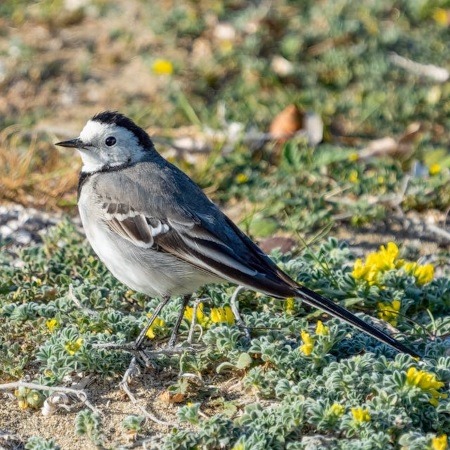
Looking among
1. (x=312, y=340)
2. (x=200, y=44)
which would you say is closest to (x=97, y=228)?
(x=312, y=340)

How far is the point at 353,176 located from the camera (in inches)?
289

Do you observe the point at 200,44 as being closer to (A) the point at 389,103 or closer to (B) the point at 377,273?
(A) the point at 389,103

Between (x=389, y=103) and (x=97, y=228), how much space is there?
381 cm

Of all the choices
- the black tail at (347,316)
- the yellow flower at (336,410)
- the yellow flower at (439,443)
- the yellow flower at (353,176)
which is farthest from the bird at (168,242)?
the yellow flower at (353,176)

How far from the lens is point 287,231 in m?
A: 6.88

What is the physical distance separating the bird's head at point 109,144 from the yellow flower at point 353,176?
2.01 m

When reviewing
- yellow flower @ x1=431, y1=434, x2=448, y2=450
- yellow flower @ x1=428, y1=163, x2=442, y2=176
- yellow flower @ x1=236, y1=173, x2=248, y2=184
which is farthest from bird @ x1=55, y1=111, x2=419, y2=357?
yellow flower @ x1=428, y1=163, x2=442, y2=176

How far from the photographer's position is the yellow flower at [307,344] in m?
4.89

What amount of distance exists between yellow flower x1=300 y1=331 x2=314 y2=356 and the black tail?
166 millimetres

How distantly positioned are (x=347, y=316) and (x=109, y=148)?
1859 mm

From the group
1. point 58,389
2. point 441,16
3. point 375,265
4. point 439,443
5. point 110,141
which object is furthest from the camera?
point 441,16

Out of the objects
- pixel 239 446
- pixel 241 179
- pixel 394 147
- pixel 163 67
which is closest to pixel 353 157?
pixel 394 147

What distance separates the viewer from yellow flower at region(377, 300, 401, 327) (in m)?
5.51

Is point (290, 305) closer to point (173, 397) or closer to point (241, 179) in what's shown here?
point (173, 397)
